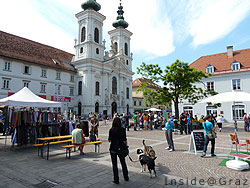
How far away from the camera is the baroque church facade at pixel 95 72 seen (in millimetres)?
37000

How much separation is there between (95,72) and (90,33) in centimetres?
909

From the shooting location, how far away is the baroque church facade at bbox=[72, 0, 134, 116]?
37.0m

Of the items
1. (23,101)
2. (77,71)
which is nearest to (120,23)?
(77,71)

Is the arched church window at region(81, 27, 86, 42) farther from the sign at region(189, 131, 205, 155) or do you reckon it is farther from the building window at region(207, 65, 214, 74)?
the sign at region(189, 131, 205, 155)

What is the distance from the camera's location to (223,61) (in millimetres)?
31516

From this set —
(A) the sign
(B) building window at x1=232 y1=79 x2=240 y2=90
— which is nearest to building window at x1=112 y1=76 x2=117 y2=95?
(B) building window at x1=232 y1=79 x2=240 y2=90

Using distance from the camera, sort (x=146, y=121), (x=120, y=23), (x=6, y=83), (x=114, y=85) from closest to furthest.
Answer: (x=146, y=121)
(x=6, y=83)
(x=114, y=85)
(x=120, y=23)

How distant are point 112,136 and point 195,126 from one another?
53.4 feet

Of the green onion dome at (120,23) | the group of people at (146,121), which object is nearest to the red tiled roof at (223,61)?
the group of people at (146,121)

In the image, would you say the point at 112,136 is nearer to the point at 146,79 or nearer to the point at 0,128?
the point at 0,128

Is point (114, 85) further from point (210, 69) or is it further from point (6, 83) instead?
point (6, 83)

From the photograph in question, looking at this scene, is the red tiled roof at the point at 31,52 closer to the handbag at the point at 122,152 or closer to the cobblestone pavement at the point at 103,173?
the cobblestone pavement at the point at 103,173

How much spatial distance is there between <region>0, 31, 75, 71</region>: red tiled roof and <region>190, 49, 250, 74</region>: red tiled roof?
27715 mm

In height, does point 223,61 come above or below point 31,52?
below
